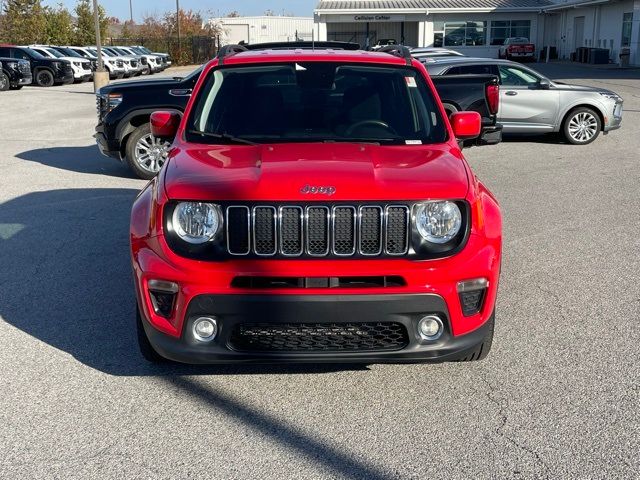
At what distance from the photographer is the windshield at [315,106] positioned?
505 cm

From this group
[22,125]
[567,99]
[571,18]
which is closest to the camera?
[567,99]

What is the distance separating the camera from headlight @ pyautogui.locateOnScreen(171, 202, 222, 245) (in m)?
3.98

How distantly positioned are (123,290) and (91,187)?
4857 mm

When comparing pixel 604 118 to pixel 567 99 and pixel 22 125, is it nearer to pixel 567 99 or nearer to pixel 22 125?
pixel 567 99

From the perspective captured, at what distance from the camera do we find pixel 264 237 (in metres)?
3.93

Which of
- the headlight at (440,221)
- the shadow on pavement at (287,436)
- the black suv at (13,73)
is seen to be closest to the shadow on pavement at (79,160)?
the shadow on pavement at (287,436)

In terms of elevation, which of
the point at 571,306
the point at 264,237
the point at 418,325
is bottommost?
the point at 571,306

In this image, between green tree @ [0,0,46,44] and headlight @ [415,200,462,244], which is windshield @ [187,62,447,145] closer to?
headlight @ [415,200,462,244]

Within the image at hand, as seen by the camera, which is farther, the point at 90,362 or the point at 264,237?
the point at 90,362

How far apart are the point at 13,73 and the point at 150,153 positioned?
22.8 meters

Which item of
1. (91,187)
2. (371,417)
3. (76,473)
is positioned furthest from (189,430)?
(91,187)

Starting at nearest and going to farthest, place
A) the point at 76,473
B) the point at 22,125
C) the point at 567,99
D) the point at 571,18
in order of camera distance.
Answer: the point at 76,473 < the point at 567,99 < the point at 22,125 < the point at 571,18

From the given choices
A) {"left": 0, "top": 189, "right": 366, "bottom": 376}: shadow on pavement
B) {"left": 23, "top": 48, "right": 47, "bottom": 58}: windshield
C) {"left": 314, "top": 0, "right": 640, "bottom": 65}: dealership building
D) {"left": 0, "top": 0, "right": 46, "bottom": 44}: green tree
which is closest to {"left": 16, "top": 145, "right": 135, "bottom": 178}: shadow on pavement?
{"left": 0, "top": 189, "right": 366, "bottom": 376}: shadow on pavement

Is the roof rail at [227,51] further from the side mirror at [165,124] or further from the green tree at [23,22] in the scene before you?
the green tree at [23,22]
